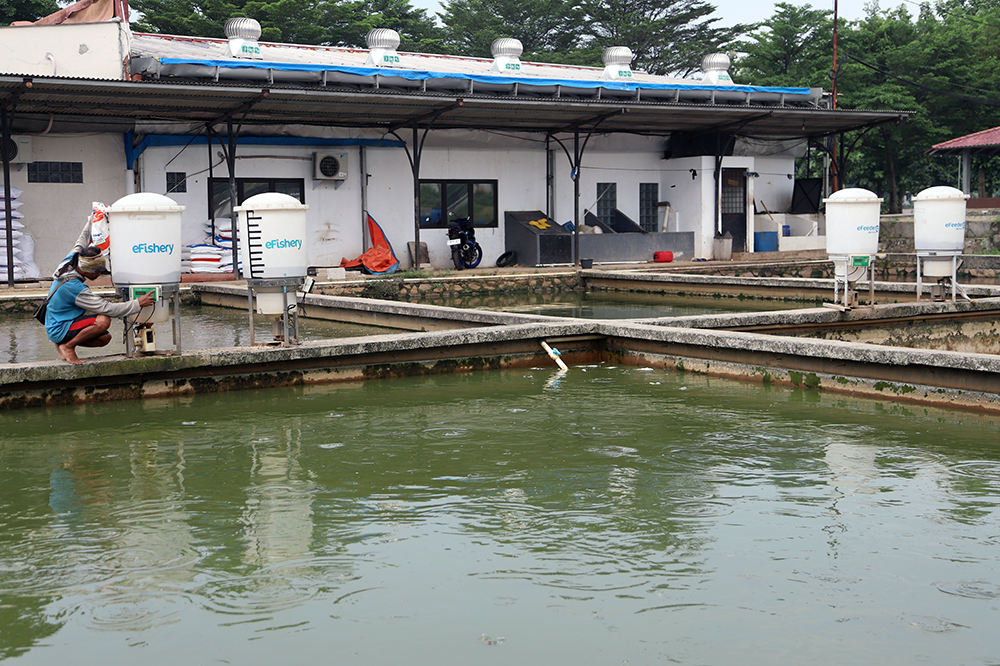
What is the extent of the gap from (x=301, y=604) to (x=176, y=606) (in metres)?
0.40

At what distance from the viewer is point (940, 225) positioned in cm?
935

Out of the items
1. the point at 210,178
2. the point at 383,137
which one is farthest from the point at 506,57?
the point at 210,178

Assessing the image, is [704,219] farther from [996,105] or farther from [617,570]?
[617,570]

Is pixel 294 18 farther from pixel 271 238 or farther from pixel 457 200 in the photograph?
pixel 271 238

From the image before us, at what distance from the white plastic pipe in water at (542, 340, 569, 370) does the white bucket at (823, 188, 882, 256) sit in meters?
2.65

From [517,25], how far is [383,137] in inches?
935

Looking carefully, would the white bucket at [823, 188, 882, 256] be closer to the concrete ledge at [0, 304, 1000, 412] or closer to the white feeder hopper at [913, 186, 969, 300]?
the white feeder hopper at [913, 186, 969, 300]

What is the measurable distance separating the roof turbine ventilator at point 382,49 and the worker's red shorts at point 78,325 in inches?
545

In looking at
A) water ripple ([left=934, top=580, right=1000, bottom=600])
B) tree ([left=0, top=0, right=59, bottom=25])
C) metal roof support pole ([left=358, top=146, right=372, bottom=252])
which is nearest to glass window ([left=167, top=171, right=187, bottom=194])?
metal roof support pole ([left=358, top=146, right=372, bottom=252])

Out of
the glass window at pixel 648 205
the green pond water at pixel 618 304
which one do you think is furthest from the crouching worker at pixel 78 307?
the glass window at pixel 648 205

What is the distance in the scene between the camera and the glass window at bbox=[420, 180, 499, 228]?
19.4m

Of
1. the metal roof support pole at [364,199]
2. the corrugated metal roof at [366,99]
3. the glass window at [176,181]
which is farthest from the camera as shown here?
the metal roof support pole at [364,199]

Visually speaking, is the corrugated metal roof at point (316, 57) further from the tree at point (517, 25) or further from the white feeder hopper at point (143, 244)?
the tree at point (517, 25)

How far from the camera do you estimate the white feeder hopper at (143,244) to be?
6371mm
